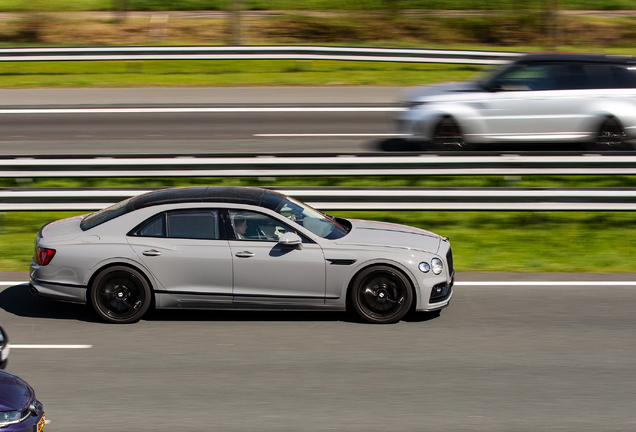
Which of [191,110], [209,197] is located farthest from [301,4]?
[209,197]

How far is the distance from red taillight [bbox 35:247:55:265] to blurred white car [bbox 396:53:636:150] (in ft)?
23.7

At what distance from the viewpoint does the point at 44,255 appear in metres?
7.21

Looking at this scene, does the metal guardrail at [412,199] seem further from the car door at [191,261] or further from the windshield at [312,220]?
the car door at [191,261]

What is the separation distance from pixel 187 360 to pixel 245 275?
107 centimetres

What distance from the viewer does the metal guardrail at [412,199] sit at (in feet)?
32.3

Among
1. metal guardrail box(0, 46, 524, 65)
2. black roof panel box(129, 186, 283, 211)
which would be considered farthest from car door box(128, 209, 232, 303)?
metal guardrail box(0, 46, 524, 65)

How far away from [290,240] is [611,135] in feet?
25.1

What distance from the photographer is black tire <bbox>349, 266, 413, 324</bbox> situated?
7160 millimetres

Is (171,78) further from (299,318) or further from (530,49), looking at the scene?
(299,318)

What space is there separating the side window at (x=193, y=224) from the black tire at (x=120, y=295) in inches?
21.3

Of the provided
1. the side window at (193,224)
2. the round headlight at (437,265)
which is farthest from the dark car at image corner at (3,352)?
the round headlight at (437,265)

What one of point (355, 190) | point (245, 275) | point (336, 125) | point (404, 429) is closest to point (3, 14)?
point (336, 125)

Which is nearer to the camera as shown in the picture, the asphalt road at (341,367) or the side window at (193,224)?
the asphalt road at (341,367)

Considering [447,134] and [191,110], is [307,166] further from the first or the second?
[191,110]
